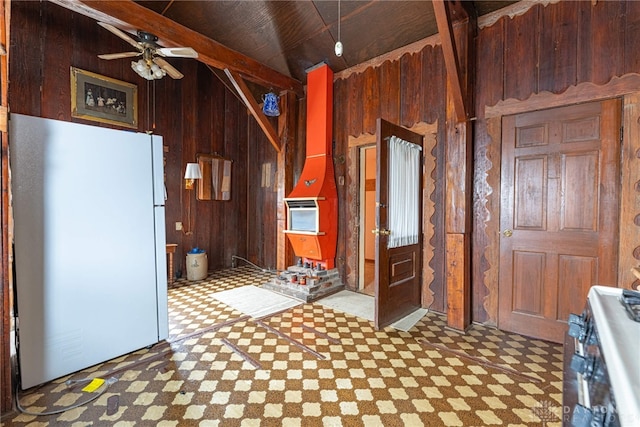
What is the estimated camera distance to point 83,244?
206 cm

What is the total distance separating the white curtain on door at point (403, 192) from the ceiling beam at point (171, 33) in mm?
2444

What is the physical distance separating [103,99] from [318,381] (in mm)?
4609

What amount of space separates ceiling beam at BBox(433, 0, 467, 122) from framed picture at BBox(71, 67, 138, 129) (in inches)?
168

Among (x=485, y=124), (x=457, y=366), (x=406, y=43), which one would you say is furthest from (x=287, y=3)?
(x=457, y=366)

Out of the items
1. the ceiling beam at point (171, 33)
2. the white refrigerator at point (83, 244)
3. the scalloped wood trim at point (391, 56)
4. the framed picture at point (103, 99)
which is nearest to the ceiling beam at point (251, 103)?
the ceiling beam at point (171, 33)

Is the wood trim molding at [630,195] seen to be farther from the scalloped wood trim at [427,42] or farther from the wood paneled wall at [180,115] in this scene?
the wood paneled wall at [180,115]

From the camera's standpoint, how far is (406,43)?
3.43 metres

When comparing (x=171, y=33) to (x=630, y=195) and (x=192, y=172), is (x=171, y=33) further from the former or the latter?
(x=630, y=195)

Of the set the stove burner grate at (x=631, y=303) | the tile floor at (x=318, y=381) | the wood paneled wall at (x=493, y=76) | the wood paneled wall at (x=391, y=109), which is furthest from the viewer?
the wood paneled wall at (x=391, y=109)

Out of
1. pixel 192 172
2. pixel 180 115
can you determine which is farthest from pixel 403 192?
pixel 180 115

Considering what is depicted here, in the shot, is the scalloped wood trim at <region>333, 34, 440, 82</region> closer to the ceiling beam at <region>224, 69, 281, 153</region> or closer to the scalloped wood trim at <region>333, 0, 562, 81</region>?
the scalloped wood trim at <region>333, 0, 562, 81</region>

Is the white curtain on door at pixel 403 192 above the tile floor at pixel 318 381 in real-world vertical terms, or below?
above

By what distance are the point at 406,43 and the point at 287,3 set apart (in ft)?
4.88

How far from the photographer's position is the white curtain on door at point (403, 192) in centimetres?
295
